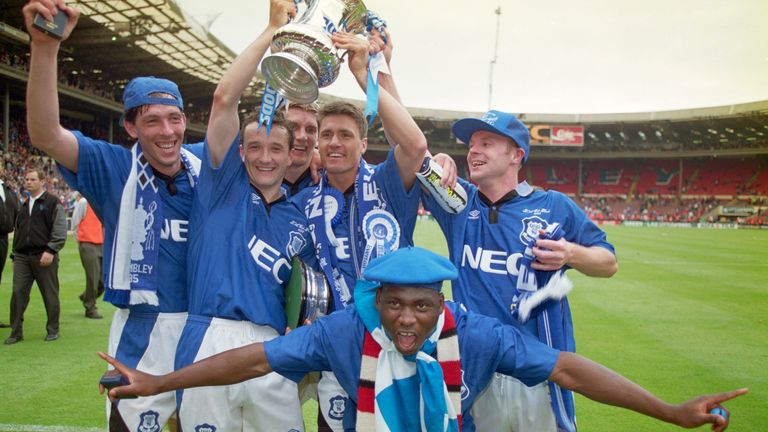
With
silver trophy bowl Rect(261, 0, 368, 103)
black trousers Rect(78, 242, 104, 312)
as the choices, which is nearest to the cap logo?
silver trophy bowl Rect(261, 0, 368, 103)

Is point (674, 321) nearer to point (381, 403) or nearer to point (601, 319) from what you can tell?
point (601, 319)

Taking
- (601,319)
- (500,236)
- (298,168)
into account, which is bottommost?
(601,319)

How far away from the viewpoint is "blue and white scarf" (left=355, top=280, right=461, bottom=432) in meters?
2.34

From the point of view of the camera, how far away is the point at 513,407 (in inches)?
115

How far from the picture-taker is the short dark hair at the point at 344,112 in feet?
10.6

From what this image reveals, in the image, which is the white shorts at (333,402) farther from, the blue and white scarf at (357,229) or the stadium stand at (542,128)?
the stadium stand at (542,128)

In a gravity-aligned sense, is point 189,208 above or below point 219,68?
below

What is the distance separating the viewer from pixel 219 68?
108 ft

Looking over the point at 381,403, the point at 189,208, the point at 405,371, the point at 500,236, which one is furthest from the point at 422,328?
the point at 189,208

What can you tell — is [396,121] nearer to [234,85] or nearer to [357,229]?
[357,229]

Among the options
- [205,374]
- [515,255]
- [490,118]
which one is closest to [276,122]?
[490,118]

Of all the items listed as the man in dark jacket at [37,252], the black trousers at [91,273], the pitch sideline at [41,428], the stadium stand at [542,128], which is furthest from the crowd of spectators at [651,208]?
the pitch sideline at [41,428]

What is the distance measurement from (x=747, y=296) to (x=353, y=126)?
36.6 ft

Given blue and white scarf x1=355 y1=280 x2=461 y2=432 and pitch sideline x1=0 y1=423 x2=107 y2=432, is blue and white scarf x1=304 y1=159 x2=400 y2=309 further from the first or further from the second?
pitch sideline x1=0 y1=423 x2=107 y2=432
